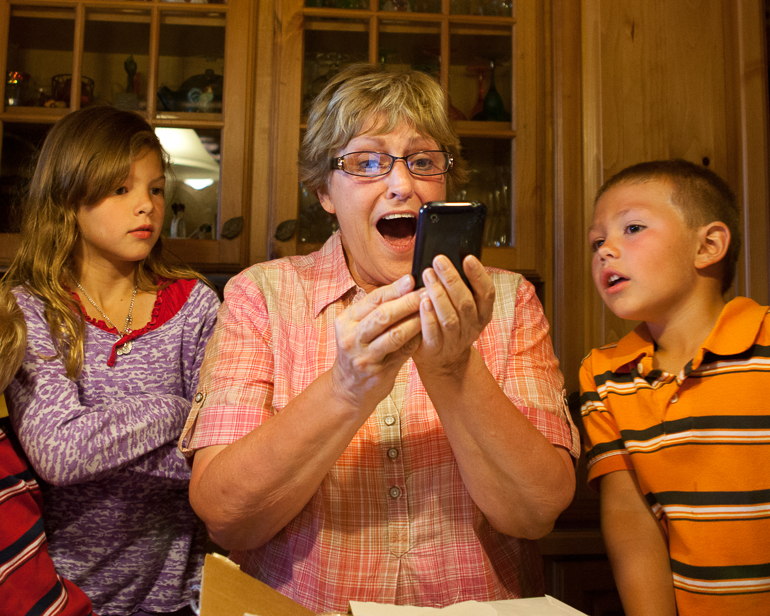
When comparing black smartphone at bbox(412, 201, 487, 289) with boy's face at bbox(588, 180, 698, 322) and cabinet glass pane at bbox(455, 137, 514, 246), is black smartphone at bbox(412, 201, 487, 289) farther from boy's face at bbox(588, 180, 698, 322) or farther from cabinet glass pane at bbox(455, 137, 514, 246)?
cabinet glass pane at bbox(455, 137, 514, 246)

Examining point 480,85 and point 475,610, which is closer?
point 475,610

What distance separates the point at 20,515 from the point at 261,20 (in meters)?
1.30

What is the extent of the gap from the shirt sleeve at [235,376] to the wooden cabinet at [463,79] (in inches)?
23.5

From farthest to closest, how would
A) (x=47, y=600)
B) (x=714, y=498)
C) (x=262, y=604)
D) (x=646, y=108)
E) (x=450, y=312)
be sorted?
(x=646, y=108)
(x=714, y=498)
(x=47, y=600)
(x=450, y=312)
(x=262, y=604)

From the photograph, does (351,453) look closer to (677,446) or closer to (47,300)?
(677,446)

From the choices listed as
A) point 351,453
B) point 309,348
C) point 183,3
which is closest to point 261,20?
point 183,3

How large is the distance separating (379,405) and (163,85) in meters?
1.17

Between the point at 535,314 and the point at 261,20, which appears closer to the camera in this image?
the point at 535,314

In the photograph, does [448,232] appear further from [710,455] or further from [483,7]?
[483,7]

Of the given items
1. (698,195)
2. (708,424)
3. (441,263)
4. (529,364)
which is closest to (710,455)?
(708,424)

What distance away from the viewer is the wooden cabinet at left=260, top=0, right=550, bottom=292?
162 centimetres

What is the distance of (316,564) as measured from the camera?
90 cm

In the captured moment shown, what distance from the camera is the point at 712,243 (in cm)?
112

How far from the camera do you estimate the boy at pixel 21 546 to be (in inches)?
32.7
